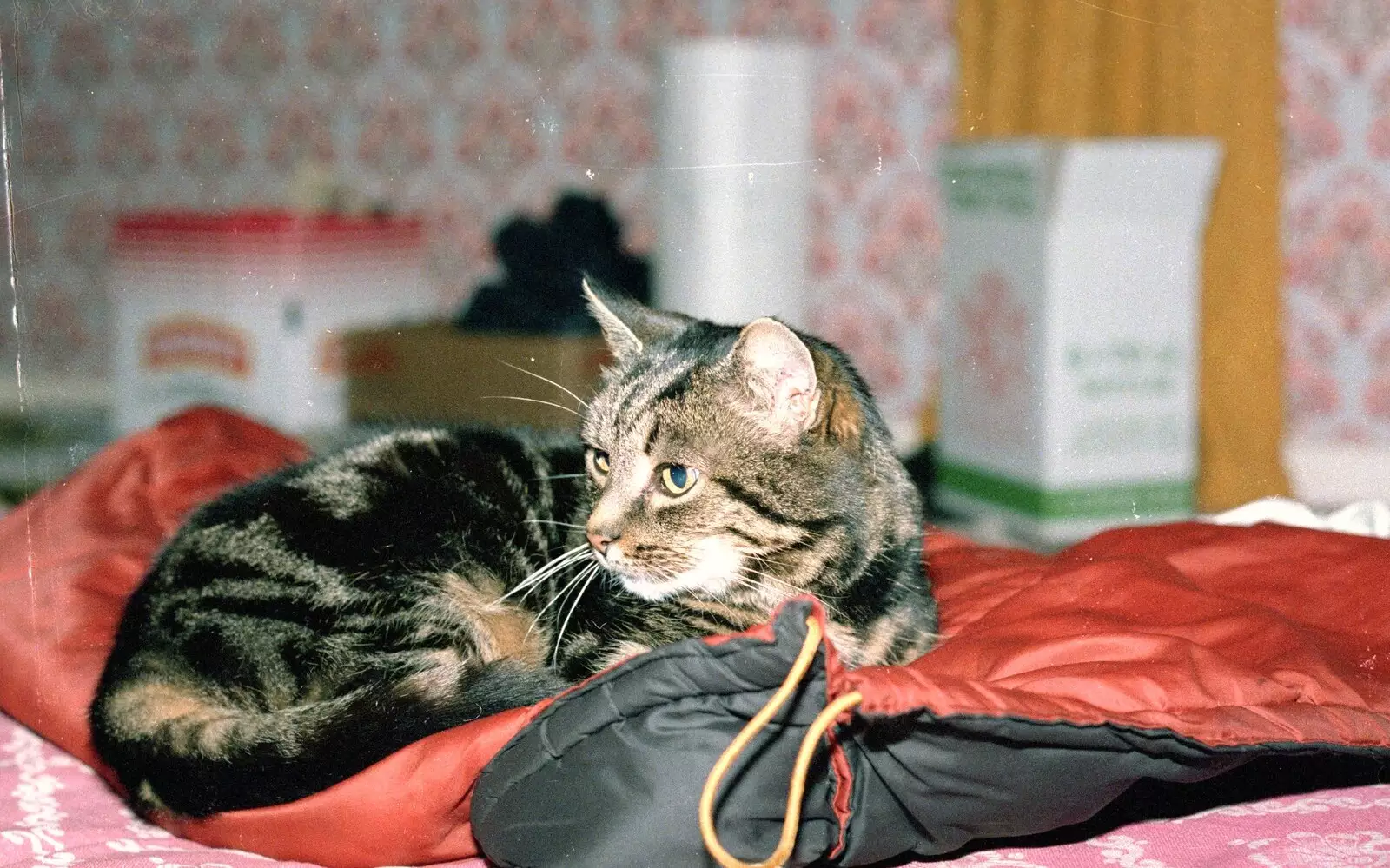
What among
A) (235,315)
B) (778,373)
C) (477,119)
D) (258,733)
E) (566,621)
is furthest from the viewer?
(477,119)

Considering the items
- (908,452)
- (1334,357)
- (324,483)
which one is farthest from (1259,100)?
(324,483)

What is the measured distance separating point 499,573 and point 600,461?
0.16 meters

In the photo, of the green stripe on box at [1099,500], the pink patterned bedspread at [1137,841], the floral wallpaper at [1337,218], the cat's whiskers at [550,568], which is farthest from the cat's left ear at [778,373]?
the floral wallpaper at [1337,218]

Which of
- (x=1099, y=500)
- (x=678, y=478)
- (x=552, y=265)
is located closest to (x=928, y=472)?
(x=1099, y=500)

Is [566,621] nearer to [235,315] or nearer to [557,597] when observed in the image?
[557,597]

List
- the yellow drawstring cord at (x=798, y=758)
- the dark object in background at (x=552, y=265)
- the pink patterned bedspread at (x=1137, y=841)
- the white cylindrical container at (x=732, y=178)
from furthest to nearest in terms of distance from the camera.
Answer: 1. the dark object in background at (x=552, y=265)
2. the white cylindrical container at (x=732, y=178)
3. the pink patterned bedspread at (x=1137, y=841)
4. the yellow drawstring cord at (x=798, y=758)

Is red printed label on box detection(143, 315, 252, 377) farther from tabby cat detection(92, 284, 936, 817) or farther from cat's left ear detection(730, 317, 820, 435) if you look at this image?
cat's left ear detection(730, 317, 820, 435)

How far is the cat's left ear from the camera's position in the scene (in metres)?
1.13

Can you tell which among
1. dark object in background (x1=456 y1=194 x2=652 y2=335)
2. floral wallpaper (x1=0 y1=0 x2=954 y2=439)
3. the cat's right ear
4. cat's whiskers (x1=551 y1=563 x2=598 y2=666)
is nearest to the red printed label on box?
floral wallpaper (x1=0 y1=0 x2=954 y2=439)

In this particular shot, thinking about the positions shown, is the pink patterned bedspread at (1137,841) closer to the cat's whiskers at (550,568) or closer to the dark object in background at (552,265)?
the cat's whiskers at (550,568)

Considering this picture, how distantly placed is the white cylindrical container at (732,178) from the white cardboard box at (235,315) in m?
0.76

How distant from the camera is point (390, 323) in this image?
311 centimetres

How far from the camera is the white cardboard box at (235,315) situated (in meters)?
2.77

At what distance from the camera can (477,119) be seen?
3.46 meters
